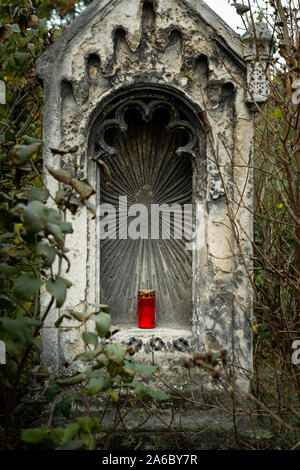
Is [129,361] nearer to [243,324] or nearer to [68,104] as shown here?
[243,324]

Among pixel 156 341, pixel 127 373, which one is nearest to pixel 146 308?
pixel 156 341

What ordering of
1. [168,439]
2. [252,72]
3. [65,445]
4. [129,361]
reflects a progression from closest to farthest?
[65,445]
[129,361]
[168,439]
[252,72]

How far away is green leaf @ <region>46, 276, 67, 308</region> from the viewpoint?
1833 millimetres

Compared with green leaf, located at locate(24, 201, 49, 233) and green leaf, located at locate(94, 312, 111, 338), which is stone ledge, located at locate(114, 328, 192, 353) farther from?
green leaf, located at locate(24, 201, 49, 233)

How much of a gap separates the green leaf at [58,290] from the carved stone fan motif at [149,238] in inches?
59.6

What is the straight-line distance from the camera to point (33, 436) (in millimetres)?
1782

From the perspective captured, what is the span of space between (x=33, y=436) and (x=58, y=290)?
1.99 ft

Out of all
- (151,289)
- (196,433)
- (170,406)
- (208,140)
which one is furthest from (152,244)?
(196,433)

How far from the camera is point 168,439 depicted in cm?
252

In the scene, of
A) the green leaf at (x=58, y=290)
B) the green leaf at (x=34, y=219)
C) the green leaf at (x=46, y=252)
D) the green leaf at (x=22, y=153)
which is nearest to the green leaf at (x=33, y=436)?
the green leaf at (x=58, y=290)

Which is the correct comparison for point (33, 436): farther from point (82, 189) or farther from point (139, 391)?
point (82, 189)

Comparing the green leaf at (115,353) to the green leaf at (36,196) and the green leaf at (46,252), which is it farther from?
the green leaf at (36,196)

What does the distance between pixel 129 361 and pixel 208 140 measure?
5.32 ft

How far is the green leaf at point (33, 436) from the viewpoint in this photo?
1766 mm
